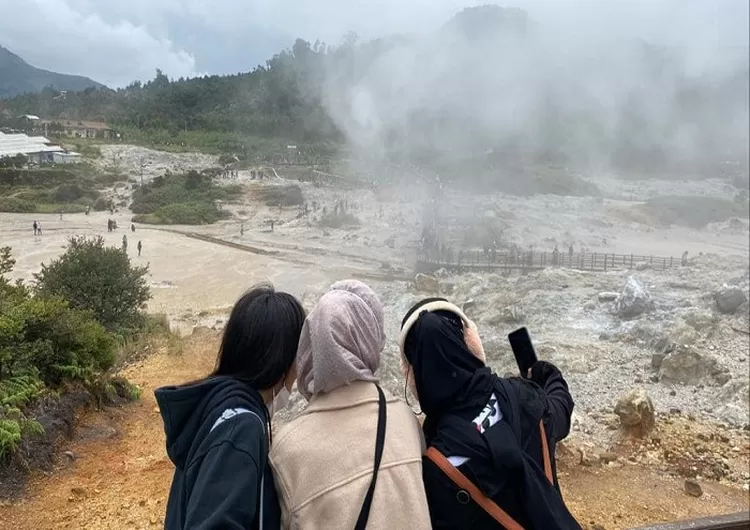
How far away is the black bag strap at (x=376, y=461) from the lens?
48.2 inches

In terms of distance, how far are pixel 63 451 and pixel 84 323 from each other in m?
1.92

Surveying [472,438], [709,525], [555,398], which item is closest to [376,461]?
[472,438]

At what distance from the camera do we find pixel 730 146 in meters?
35.9

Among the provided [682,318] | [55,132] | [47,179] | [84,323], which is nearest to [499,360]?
[682,318]

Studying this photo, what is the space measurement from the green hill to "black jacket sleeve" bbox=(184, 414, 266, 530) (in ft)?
20.2

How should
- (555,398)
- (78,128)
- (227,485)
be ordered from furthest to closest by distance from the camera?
(78,128) < (555,398) < (227,485)

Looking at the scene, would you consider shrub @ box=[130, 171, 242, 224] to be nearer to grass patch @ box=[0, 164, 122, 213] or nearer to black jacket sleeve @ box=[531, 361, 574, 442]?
grass patch @ box=[0, 164, 122, 213]

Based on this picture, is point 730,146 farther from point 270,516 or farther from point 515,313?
point 270,516

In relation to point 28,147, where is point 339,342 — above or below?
below

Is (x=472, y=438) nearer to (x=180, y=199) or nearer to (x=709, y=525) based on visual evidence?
(x=709, y=525)

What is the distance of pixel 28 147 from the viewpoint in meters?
7.25

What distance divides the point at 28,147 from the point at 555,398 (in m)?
7.28

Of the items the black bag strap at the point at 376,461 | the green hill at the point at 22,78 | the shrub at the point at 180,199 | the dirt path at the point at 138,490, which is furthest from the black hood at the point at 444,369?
the shrub at the point at 180,199

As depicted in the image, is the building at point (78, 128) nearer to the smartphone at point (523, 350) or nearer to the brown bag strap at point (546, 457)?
the smartphone at point (523, 350)
